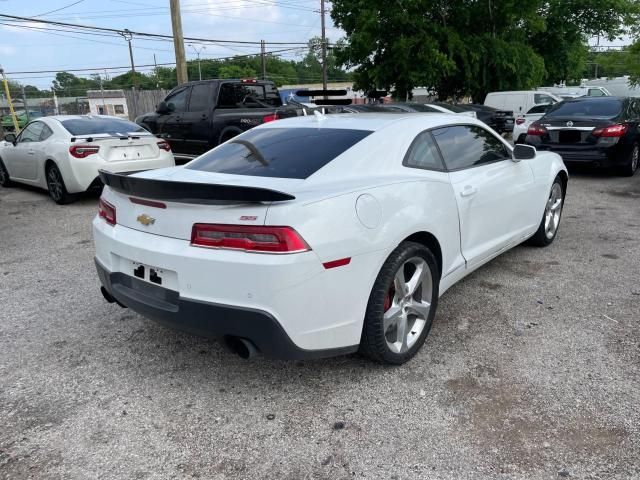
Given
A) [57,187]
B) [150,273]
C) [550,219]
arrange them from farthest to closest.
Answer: [57,187]
[550,219]
[150,273]

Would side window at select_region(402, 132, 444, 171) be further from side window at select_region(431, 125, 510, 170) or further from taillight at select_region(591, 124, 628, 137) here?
taillight at select_region(591, 124, 628, 137)

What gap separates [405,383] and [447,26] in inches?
807

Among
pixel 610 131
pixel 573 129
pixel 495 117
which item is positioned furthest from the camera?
pixel 495 117

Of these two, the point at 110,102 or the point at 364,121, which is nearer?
the point at 364,121

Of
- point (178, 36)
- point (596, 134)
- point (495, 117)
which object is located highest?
point (178, 36)

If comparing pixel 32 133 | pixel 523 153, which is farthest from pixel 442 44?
pixel 523 153

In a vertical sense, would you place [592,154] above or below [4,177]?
above

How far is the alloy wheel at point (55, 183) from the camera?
7984mm

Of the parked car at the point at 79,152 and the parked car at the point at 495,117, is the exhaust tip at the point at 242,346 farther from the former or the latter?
the parked car at the point at 495,117

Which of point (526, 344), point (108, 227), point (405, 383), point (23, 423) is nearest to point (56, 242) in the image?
point (108, 227)

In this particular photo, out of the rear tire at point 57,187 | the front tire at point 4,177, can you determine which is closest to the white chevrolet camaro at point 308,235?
the rear tire at point 57,187

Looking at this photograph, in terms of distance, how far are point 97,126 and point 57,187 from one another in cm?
113

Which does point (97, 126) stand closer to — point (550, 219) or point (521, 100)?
point (550, 219)

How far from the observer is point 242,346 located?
258 centimetres
